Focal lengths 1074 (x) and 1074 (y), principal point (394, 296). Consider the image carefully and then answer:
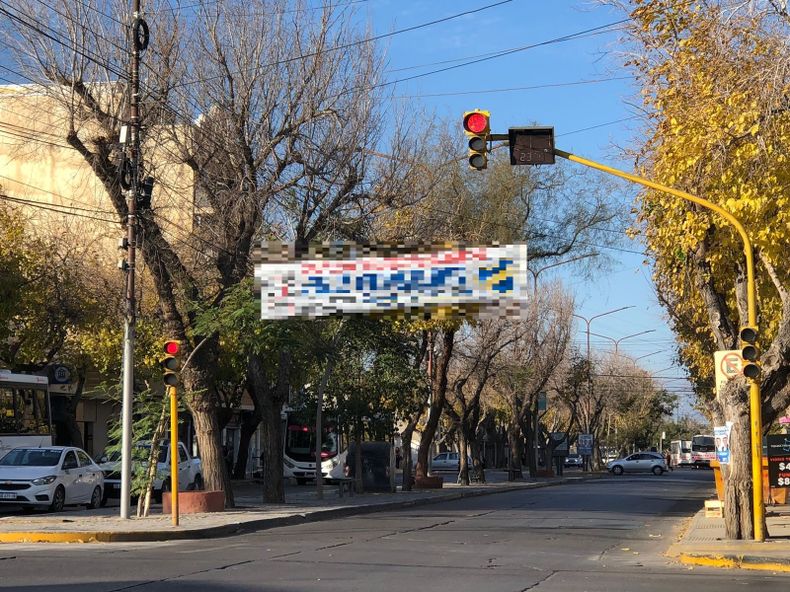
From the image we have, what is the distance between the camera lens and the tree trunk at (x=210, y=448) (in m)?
25.3

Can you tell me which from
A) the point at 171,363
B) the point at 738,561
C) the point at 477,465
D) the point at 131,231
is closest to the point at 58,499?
the point at 171,363

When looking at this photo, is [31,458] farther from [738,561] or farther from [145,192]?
[738,561]

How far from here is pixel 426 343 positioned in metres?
41.8

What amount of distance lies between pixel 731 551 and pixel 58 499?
1613 centimetres

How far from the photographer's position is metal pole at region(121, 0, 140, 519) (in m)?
21.6

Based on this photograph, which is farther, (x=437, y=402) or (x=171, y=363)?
(x=437, y=402)

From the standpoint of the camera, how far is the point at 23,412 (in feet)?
101

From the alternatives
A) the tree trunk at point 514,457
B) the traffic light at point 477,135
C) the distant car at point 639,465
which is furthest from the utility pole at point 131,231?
the distant car at point 639,465

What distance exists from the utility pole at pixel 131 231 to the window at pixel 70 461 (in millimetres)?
4717

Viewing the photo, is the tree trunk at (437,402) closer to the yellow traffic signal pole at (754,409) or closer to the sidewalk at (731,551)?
the sidewalk at (731,551)

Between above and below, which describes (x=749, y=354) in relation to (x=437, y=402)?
above

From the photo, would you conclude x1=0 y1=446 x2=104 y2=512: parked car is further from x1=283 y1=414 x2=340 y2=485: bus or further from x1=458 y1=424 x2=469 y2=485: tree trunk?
x1=283 y1=414 x2=340 y2=485: bus

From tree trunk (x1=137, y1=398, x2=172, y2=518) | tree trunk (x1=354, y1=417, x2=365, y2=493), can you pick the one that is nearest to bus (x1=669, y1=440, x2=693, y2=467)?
tree trunk (x1=354, y1=417, x2=365, y2=493)

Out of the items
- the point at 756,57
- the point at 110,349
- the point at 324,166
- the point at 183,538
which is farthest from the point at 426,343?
the point at 756,57
